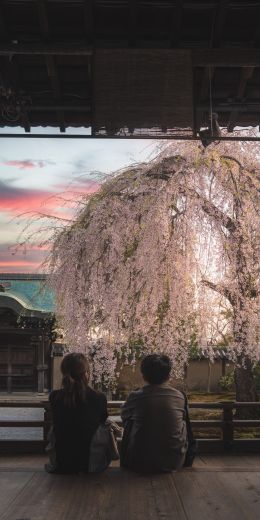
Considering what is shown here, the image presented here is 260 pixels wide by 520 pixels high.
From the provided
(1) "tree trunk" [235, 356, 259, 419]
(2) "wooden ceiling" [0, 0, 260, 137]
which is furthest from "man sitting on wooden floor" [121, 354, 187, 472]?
(1) "tree trunk" [235, 356, 259, 419]

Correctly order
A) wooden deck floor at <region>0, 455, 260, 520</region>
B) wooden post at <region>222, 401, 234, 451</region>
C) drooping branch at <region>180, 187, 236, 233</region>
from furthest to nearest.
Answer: drooping branch at <region>180, 187, 236, 233</region> → wooden post at <region>222, 401, 234, 451</region> → wooden deck floor at <region>0, 455, 260, 520</region>

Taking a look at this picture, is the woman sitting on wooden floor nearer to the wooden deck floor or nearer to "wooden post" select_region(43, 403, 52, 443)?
the wooden deck floor

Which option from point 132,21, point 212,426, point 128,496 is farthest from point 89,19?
Answer: point 212,426

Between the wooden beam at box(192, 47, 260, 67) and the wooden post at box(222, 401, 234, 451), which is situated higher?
the wooden beam at box(192, 47, 260, 67)

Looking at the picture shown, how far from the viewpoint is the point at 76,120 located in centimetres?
550

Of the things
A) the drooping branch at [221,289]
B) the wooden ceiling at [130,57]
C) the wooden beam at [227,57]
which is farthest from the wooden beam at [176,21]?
the drooping branch at [221,289]

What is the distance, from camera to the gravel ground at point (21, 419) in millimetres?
12218

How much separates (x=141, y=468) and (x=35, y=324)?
595 inches

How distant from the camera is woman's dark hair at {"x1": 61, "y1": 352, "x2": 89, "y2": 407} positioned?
453 centimetres

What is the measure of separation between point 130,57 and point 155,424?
2713 millimetres

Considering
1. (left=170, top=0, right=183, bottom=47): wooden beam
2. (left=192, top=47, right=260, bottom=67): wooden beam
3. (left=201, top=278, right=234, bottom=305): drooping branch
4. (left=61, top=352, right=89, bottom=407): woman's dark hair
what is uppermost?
(left=170, top=0, right=183, bottom=47): wooden beam

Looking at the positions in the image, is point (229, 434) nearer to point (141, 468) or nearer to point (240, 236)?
point (141, 468)

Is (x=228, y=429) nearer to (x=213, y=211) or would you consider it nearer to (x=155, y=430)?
(x=155, y=430)

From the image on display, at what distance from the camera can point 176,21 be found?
3.97 metres
